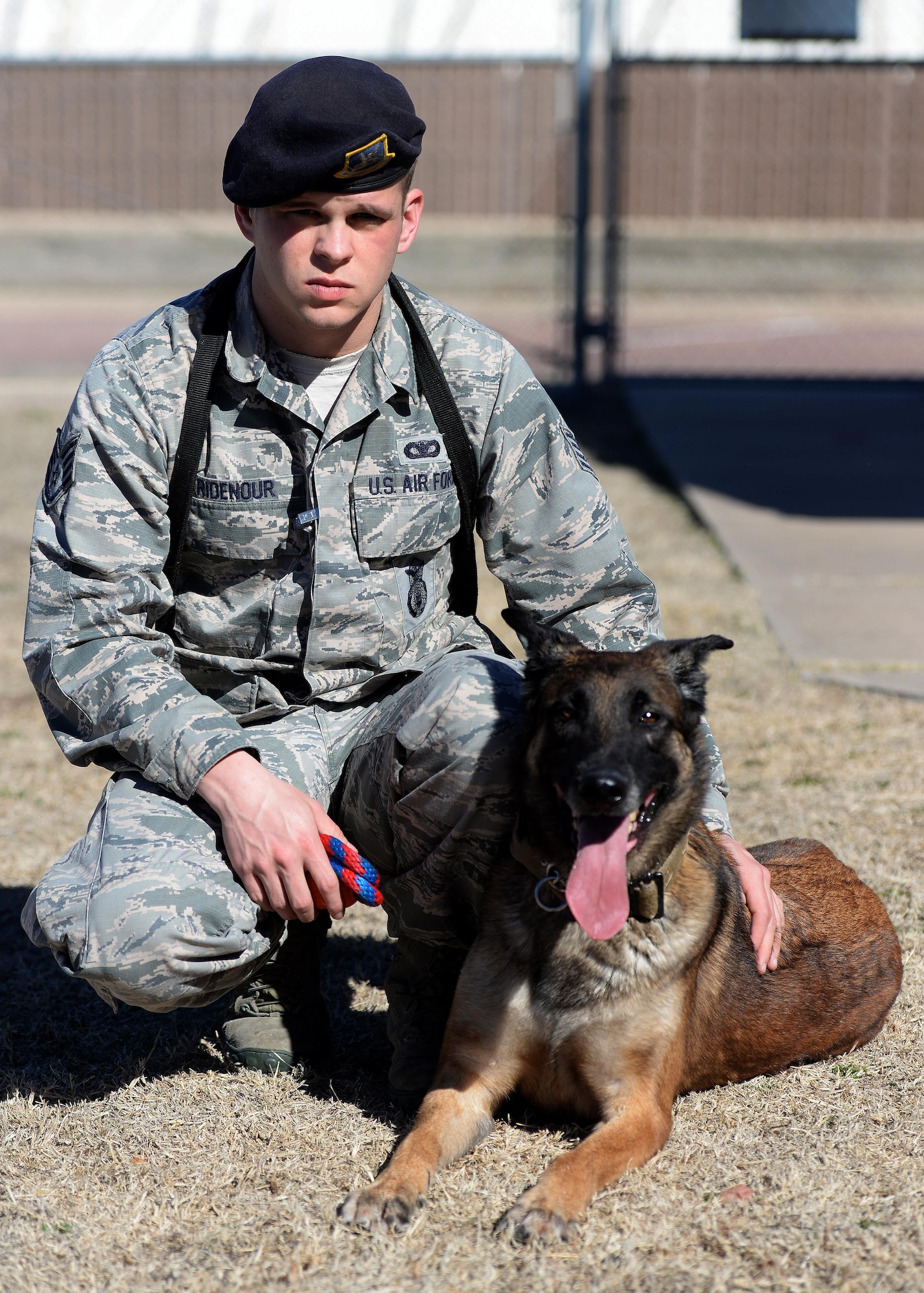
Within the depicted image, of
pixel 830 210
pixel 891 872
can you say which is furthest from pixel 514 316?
pixel 891 872

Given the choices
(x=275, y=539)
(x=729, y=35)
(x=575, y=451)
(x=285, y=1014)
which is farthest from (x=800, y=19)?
(x=285, y=1014)

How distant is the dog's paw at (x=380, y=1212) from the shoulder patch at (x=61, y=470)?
1.50 meters

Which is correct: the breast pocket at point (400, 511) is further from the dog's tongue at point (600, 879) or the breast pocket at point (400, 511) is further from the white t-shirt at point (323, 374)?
the dog's tongue at point (600, 879)

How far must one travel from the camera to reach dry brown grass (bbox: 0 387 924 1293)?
7.54 ft

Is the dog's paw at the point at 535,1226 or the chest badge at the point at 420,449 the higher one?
the chest badge at the point at 420,449

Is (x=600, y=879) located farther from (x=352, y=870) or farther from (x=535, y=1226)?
(x=535, y=1226)

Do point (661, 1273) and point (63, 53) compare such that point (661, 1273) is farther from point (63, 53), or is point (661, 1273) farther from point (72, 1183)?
point (63, 53)

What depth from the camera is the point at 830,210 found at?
18.6 meters

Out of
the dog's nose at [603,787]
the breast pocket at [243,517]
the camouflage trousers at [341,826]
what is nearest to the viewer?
the dog's nose at [603,787]

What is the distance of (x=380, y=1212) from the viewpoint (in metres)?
2.40

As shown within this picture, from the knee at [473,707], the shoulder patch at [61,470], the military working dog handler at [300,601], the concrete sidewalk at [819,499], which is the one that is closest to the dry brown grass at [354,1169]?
the military working dog handler at [300,601]

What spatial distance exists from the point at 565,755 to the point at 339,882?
1.65ft

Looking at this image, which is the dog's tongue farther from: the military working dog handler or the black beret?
the black beret

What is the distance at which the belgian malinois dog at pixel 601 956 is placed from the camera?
Answer: 2.53m
